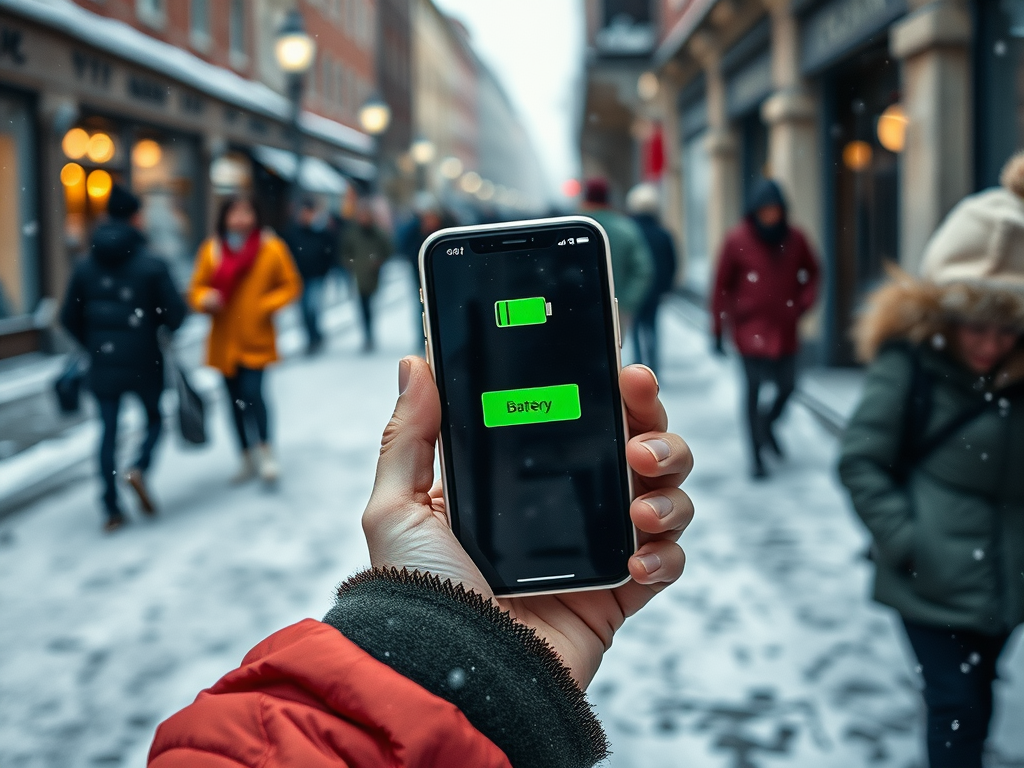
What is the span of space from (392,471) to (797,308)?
5.16 meters

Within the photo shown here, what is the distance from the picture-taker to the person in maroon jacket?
226 inches

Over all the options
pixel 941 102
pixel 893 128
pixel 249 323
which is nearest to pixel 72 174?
pixel 249 323

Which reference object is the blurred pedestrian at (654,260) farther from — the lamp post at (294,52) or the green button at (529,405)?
the green button at (529,405)

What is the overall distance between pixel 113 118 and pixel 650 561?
0.87 metres

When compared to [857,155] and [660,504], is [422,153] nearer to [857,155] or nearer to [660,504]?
[660,504]

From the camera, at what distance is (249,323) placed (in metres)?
5.68

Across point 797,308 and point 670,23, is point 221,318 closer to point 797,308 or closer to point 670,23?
point 797,308

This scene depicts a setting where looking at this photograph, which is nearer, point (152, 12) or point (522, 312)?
point (522, 312)

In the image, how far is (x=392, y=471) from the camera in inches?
43.1

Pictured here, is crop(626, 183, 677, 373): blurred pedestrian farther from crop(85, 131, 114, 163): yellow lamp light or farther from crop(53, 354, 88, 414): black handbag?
crop(85, 131, 114, 163): yellow lamp light

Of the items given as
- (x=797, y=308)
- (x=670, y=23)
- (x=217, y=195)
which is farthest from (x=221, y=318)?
(x=670, y=23)

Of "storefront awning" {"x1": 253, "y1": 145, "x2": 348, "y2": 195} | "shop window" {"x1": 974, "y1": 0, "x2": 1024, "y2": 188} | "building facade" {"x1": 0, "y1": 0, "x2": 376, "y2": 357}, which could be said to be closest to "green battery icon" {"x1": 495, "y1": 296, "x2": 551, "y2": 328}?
"building facade" {"x1": 0, "y1": 0, "x2": 376, "y2": 357}

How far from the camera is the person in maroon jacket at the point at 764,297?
18.8 feet

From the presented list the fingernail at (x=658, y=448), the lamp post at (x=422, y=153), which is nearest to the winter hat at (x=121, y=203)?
the fingernail at (x=658, y=448)
